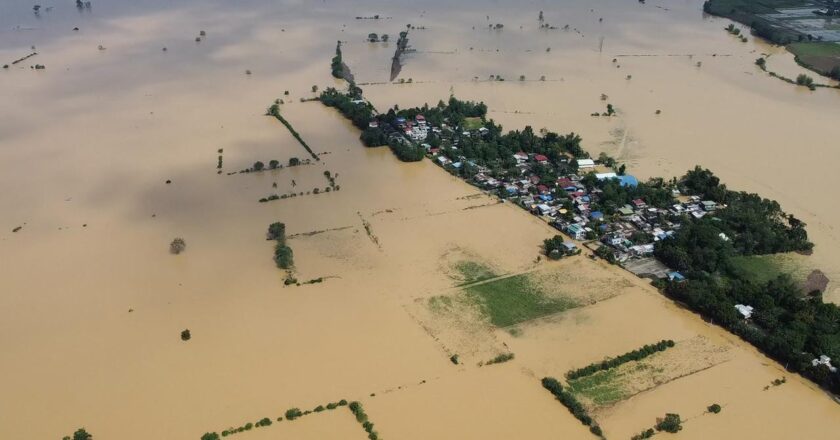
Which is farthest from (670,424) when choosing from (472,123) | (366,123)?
(366,123)

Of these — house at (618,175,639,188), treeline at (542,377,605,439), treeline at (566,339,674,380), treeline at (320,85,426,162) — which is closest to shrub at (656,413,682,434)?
treeline at (542,377,605,439)

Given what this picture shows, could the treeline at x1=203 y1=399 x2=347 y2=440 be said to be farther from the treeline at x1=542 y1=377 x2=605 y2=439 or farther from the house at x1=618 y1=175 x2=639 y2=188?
the house at x1=618 y1=175 x2=639 y2=188

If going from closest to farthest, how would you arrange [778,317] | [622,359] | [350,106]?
[622,359] < [778,317] < [350,106]

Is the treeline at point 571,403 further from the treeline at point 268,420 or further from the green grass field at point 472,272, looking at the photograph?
the treeline at point 268,420

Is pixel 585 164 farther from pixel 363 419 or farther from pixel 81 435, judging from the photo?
pixel 81 435

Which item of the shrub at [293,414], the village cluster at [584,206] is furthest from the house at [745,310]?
the shrub at [293,414]
